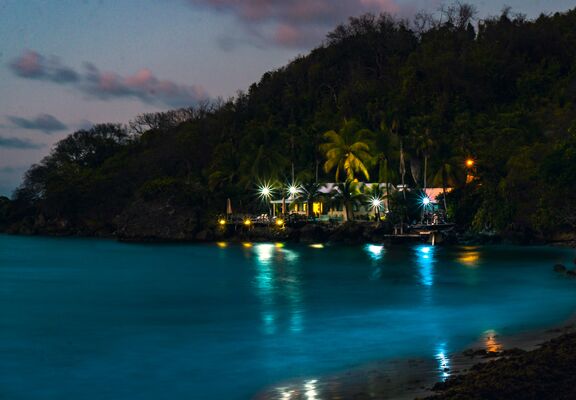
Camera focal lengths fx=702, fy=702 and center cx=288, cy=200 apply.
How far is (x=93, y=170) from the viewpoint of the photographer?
117750mm

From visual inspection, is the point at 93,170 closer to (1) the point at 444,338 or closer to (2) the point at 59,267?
(2) the point at 59,267

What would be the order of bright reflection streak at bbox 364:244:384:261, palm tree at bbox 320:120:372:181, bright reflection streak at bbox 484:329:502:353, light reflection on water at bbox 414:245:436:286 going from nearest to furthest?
bright reflection streak at bbox 484:329:502:353 → light reflection on water at bbox 414:245:436:286 → bright reflection streak at bbox 364:244:384:261 → palm tree at bbox 320:120:372:181

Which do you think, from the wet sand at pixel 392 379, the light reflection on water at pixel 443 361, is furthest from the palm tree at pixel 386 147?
the wet sand at pixel 392 379

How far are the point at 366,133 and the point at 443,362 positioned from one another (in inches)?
2937

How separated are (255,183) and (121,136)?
44.0 m

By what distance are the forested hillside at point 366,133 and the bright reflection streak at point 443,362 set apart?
1682 inches

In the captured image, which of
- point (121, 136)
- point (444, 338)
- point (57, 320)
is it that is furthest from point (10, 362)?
point (121, 136)

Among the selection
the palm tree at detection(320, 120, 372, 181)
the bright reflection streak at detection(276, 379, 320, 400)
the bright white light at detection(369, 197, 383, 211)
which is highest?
the palm tree at detection(320, 120, 372, 181)

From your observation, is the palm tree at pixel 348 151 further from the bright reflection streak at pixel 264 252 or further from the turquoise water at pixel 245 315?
the turquoise water at pixel 245 315

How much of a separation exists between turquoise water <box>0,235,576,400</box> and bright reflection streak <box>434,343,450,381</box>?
160mm

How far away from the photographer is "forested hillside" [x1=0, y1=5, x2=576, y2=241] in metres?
78.5

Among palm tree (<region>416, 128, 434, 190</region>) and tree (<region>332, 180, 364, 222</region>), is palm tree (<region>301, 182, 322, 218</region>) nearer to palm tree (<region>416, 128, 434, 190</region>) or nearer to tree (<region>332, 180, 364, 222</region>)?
tree (<region>332, 180, 364, 222</region>)

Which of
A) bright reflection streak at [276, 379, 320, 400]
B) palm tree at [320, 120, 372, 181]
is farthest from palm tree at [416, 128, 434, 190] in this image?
bright reflection streak at [276, 379, 320, 400]

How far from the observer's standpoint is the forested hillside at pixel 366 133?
7850cm
